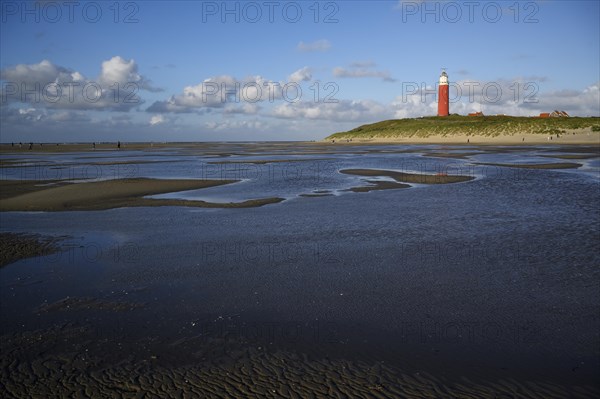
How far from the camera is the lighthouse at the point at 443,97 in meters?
119

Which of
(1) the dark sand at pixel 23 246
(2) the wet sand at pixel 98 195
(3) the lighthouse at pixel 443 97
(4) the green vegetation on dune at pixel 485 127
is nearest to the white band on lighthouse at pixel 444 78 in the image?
(3) the lighthouse at pixel 443 97

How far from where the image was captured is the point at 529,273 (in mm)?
8445

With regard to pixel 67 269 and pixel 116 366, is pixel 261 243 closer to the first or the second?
pixel 67 269

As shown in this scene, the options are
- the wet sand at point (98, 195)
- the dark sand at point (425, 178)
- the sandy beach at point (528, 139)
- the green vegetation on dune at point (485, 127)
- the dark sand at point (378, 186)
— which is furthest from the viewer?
the green vegetation on dune at point (485, 127)

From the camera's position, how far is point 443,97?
124 m

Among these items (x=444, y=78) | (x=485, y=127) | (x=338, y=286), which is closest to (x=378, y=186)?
(x=338, y=286)

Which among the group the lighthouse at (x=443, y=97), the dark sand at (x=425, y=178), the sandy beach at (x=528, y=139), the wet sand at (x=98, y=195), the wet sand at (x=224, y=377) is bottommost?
the wet sand at (x=224, y=377)

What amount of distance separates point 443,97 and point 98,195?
118 metres

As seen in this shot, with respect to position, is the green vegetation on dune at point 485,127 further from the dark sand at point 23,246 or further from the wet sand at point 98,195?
the dark sand at point 23,246

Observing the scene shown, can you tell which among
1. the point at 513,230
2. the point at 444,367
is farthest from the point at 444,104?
the point at 444,367

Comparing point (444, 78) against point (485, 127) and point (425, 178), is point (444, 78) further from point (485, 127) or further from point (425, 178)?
point (425, 178)

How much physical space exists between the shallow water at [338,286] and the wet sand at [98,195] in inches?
87.4

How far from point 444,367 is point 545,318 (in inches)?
86.3

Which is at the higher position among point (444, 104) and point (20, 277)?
point (444, 104)
